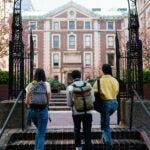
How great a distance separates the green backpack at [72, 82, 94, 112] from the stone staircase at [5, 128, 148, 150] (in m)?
1.32

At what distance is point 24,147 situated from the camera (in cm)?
915

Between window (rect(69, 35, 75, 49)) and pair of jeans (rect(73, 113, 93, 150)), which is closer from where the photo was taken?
pair of jeans (rect(73, 113, 93, 150))

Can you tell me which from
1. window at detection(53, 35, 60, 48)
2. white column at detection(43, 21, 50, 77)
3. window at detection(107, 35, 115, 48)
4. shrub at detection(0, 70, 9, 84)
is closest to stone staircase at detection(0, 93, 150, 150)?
shrub at detection(0, 70, 9, 84)

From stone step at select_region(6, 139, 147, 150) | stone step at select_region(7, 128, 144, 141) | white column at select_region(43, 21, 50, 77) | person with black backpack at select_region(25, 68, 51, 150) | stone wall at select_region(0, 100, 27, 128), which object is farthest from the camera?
white column at select_region(43, 21, 50, 77)

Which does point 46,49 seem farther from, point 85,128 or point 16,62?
point 85,128

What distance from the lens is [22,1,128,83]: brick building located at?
2483 inches

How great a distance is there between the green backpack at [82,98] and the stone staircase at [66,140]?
4.33 feet

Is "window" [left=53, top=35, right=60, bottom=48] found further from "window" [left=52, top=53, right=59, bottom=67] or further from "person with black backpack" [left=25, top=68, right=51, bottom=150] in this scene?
"person with black backpack" [left=25, top=68, right=51, bottom=150]

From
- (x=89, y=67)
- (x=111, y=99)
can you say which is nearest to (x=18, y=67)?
(x=111, y=99)

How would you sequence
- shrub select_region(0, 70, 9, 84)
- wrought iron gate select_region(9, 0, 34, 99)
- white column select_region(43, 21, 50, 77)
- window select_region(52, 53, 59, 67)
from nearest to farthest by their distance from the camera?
wrought iron gate select_region(9, 0, 34, 99) → shrub select_region(0, 70, 9, 84) → white column select_region(43, 21, 50, 77) → window select_region(52, 53, 59, 67)

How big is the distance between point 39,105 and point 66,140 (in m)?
1.65

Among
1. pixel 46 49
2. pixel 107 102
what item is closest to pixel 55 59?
pixel 46 49

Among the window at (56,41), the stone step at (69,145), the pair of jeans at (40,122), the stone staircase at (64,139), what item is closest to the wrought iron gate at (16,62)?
the stone staircase at (64,139)

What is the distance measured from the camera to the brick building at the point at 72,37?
6306cm
